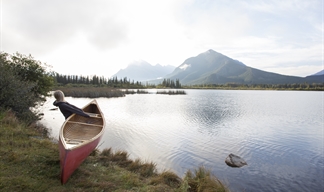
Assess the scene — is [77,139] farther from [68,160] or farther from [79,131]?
[68,160]

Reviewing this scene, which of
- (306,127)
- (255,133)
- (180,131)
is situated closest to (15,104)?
(180,131)

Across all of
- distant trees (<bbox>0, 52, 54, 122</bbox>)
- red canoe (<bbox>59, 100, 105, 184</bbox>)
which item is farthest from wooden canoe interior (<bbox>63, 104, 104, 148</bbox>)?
distant trees (<bbox>0, 52, 54, 122</bbox>)

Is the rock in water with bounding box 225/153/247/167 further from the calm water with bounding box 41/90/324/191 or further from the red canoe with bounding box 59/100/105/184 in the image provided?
the red canoe with bounding box 59/100/105/184

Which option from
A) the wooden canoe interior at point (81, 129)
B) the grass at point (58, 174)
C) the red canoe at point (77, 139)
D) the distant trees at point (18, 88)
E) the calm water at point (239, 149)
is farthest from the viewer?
the distant trees at point (18, 88)

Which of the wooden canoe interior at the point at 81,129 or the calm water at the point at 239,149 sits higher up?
the wooden canoe interior at the point at 81,129

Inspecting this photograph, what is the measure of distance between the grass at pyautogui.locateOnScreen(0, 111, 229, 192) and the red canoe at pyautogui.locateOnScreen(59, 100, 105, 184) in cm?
43

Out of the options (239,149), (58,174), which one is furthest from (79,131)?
(239,149)

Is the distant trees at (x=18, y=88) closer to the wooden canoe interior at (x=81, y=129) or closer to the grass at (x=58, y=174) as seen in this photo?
the grass at (x=58, y=174)

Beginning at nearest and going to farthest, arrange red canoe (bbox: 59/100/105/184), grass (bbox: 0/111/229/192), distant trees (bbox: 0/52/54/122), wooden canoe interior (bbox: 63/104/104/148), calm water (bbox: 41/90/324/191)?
1. grass (bbox: 0/111/229/192)
2. red canoe (bbox: 59/100/105/184)
3. wooden canoe interior (bbox: 63/104/104/148)
4. calm water (bbox: 41/90/324/191)
5. distant trees (bbox: 0/52/54/122)

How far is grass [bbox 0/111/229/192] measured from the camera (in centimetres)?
454

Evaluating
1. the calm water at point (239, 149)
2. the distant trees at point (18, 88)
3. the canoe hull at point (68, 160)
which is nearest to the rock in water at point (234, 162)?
the calm water at point (239, 149)

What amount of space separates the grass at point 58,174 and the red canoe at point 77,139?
429 millimetres

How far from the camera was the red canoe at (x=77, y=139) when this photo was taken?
4649mm

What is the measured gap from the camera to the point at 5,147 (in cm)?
627
